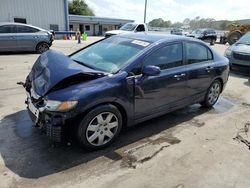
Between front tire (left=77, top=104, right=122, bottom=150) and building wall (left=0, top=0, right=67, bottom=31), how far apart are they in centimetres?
2504

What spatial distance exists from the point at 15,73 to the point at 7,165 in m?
5.23

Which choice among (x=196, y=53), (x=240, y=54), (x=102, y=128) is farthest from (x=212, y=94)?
(x=240, y=54)

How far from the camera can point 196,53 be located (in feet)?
15.5

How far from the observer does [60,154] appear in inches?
132

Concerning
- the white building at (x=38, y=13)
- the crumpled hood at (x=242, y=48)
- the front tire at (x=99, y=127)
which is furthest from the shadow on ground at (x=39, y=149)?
the white building at (x=38, y=13)

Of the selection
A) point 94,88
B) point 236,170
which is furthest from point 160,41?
point 236,170

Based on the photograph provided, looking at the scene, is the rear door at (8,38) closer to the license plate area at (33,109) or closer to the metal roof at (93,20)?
the license plate area at (33,109)

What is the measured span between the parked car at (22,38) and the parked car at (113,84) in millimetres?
8490

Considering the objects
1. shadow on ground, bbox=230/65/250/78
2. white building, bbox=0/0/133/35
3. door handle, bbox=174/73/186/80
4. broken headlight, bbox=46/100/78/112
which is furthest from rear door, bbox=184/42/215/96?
white building, bbox=0/0/133/35

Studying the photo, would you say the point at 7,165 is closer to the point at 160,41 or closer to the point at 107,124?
the point at 107,124

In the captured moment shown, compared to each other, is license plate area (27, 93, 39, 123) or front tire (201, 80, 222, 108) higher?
license plate area (27, 93, 39, 123)

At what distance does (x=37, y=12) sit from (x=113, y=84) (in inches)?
1023

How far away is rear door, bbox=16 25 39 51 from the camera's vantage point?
11680 millimetres

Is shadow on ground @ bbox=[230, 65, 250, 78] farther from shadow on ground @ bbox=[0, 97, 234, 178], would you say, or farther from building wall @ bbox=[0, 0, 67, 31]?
building wall @ bbox=[0, 0, 67, 31]
